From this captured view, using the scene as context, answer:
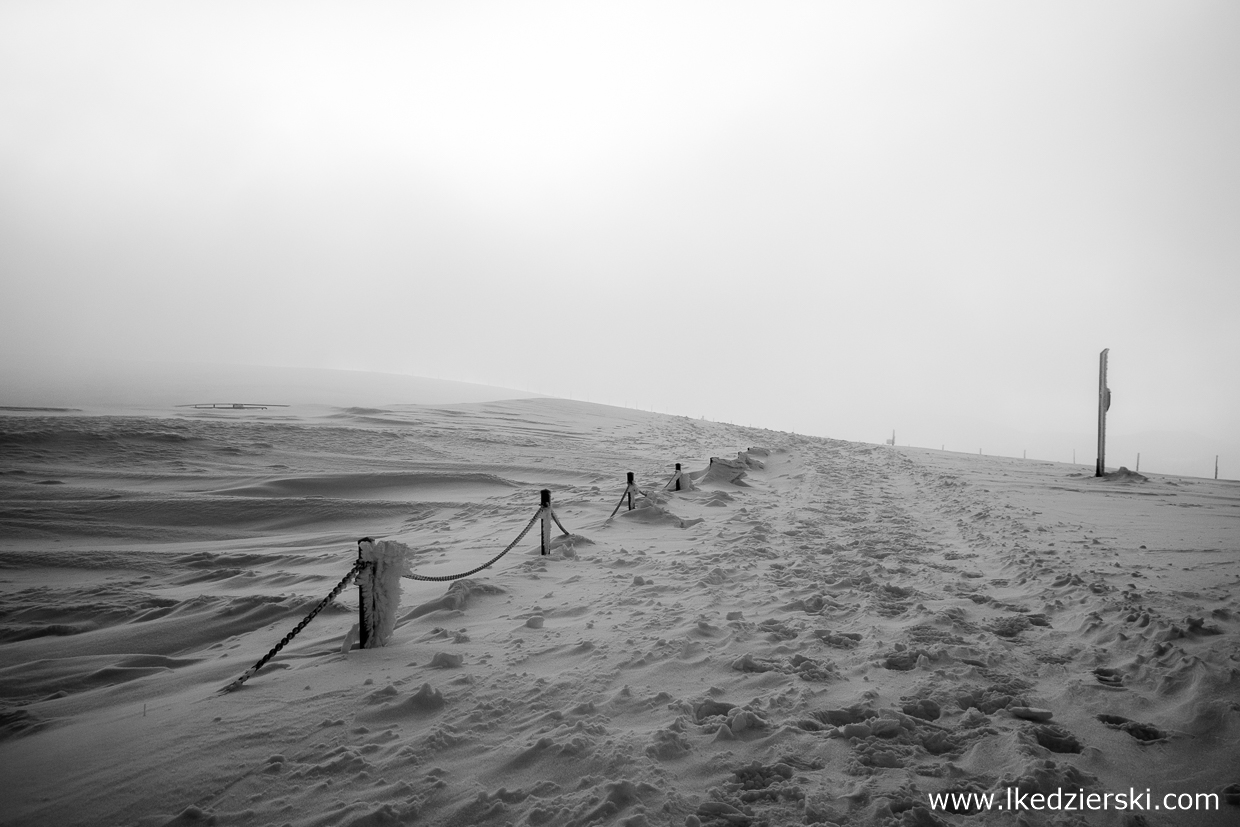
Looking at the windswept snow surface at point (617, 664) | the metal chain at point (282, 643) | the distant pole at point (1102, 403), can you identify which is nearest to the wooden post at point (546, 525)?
the windswept snow surface at point (617, 664)

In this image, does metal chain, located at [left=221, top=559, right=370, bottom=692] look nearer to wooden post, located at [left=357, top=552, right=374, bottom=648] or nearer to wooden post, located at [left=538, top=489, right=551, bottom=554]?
wooden post, located at [left=357, top=552, right=374, bottom=648]

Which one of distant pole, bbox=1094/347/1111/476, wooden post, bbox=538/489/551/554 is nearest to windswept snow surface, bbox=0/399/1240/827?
wooden post, bbox=538/489/551/554

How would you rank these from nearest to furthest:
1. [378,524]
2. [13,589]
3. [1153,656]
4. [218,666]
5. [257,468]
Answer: [1153,656], [218,666], [13,589], [378,524], [257,468]

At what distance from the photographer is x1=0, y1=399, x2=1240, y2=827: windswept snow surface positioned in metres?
3.11

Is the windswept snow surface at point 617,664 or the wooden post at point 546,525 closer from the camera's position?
the windswept snow surface at point 617,664

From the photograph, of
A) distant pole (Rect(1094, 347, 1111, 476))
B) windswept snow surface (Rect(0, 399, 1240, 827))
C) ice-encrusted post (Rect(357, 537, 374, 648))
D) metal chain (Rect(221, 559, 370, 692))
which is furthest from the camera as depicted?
distant pole (Rect(1094, 347, 1111, 476))

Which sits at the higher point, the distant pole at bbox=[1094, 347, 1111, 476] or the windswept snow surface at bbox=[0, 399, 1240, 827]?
the distant pole at bbox=[1094, 347, 1111, 476]

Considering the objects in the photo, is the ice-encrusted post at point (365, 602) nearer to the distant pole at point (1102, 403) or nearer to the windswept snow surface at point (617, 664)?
the windswept snow surface at point (617, 664)

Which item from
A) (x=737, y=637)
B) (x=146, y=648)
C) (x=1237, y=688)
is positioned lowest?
(x=146, y=648)

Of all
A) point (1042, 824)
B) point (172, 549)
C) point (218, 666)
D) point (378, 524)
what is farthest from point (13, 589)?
point (1042, 824)

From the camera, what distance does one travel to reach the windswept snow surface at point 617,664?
10.2ft

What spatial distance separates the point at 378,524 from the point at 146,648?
197 inches

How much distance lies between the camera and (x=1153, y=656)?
4.35 meters

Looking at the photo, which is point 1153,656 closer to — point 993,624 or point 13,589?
point 993,624
